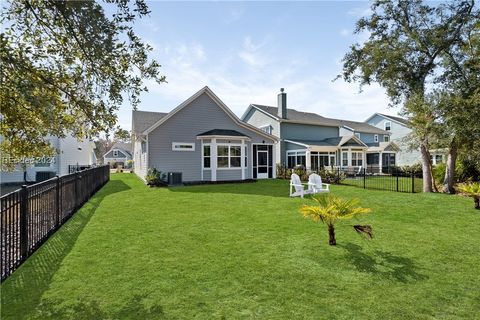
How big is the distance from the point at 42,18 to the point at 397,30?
16712 millimetres

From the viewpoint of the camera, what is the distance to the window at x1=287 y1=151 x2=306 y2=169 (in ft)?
90.1

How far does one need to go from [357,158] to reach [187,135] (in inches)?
828

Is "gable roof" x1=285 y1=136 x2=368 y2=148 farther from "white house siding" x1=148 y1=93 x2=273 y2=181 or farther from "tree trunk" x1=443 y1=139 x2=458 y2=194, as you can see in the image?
"tree trunk" x1=443 y1=139 x2=458 y2=194

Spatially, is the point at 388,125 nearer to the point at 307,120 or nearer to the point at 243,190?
the point at 307,120

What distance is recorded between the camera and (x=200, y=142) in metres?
19.4

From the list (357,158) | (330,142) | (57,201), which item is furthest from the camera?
(357,158)

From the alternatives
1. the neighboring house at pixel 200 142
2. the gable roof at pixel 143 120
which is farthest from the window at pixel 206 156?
the gable roof at pixel 143 120

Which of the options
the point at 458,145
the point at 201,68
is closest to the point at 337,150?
the point at 458,145

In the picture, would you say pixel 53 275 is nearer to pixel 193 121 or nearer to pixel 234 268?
pixel 234 268

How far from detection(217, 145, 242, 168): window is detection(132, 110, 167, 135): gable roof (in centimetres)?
550

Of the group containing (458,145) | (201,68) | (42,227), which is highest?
(201,68)

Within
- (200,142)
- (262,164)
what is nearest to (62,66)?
(200,142)

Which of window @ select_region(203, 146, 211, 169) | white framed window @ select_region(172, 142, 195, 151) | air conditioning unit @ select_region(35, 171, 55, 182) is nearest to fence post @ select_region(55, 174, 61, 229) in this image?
white framed window @ select_region(172, 142, 195, 151)

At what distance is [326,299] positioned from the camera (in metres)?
3.59
